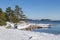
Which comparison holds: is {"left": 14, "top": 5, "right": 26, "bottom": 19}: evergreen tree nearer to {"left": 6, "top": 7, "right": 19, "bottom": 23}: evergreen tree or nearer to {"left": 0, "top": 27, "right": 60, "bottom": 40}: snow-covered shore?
{"left": 6, "top": 7, "right": 19, "bottom": 23}: evergreen tree

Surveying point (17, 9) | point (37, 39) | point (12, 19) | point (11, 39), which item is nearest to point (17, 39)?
point (11, 39)

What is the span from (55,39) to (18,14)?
72041 mm

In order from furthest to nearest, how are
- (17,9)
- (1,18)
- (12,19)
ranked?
(17,9) → (12,19) → (1,18)

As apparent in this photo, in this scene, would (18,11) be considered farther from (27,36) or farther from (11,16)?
(27,36)

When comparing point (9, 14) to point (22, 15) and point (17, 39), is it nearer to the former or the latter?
point (22, 15)

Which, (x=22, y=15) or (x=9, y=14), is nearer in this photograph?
(x=9, y=14)

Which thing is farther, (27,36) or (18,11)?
(18,11)

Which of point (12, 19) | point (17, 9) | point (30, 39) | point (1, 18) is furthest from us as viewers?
point (17, 9)

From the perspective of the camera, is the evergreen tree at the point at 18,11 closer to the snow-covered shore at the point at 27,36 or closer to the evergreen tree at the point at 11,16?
the evergreen tree at the point at 11,16

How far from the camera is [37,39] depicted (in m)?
14.3

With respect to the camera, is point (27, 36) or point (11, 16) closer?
point (27, 36)

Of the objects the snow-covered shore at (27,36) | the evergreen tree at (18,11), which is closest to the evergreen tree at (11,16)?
the evergreen tree at (18,11)

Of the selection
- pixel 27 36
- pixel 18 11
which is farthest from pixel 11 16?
pixel 27 36

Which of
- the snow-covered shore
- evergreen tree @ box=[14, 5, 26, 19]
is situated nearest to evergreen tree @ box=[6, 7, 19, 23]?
evergreen tree @ box=[14, 5, 26, 19]
